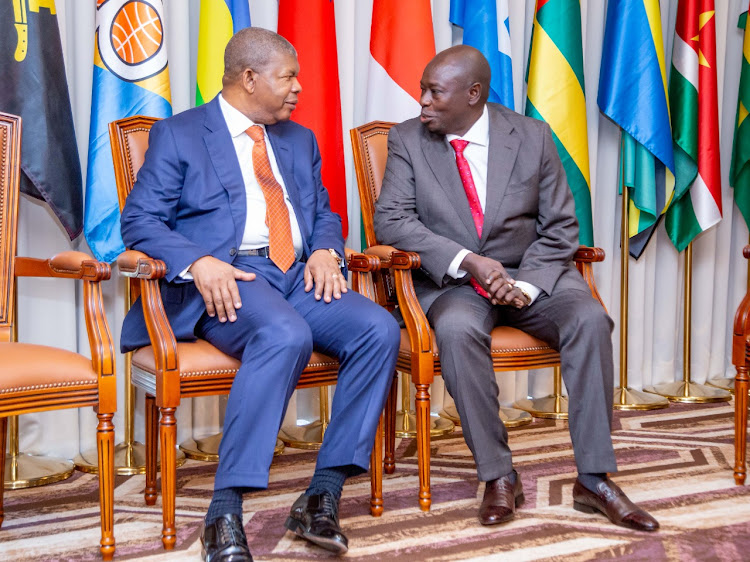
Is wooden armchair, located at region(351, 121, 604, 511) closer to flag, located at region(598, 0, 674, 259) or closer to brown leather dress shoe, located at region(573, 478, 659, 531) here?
brown leather dress shoe, located at region(573, 478, 659, 531)

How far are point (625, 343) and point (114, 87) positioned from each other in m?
2.59

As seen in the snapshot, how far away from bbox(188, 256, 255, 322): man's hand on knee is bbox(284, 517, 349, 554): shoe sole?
0.55 metres

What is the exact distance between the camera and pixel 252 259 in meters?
2.43

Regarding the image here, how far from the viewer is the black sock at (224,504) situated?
2027mm

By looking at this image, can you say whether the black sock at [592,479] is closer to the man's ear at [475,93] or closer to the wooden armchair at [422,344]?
the wooden armchair at [422,344]

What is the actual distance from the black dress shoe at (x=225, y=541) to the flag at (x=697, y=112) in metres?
2.80

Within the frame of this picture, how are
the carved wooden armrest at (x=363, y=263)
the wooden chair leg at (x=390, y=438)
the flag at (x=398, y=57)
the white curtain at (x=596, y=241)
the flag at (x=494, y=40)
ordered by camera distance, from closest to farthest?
the carved wooden armrest at (x=363, y=263), the wooden chair leg at (x=390, y=438), the white curtain at (x=596, y=241), the flag at (x=398, y=57), the flag at (x=494, y=40)

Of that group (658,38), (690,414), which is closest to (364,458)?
(690,414)

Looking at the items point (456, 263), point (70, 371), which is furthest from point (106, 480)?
point (456, 263)

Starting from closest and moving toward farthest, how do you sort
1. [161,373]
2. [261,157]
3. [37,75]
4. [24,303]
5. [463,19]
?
[161,373]
[261,157]
[37,75]
[24,303]
[463,19]

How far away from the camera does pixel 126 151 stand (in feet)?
8.34

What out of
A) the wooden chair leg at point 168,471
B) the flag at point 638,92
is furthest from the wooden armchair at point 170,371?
the flag at point 638,92

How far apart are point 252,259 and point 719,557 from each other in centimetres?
147

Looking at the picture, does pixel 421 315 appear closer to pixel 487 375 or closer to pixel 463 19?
pixel 487 375
